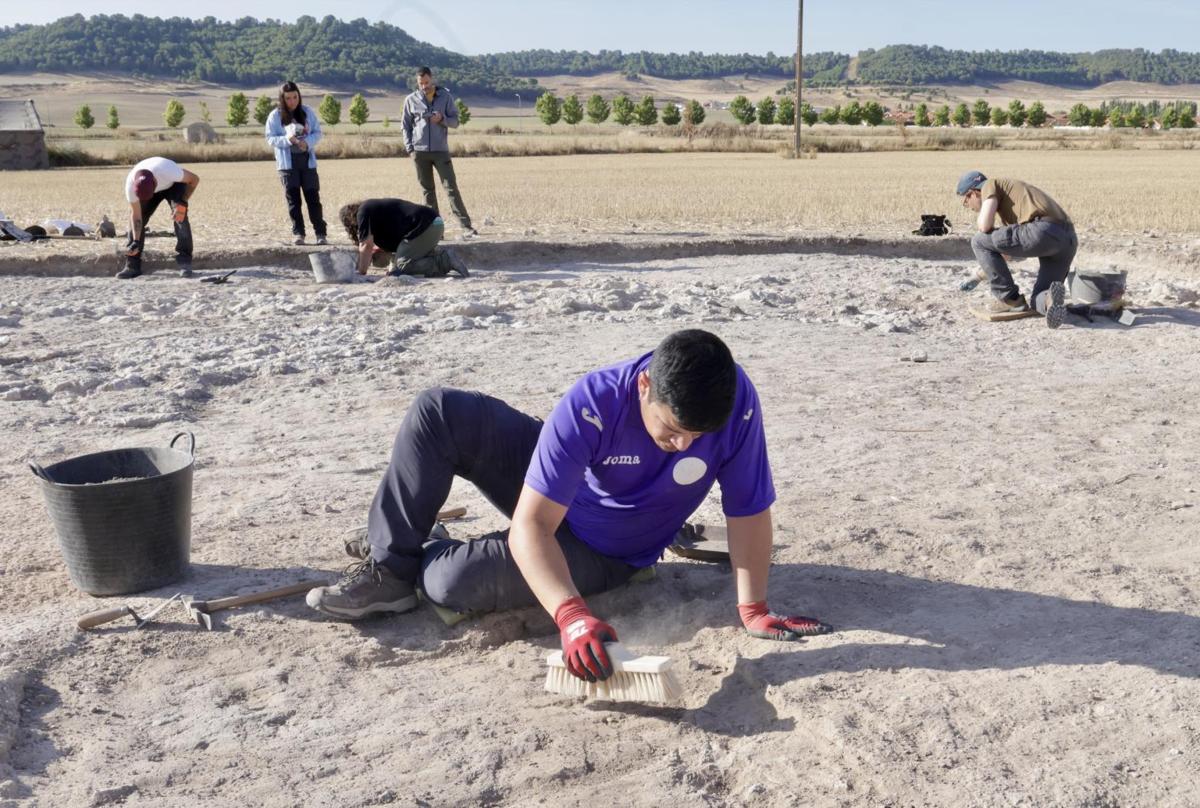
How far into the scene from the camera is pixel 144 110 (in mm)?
108125

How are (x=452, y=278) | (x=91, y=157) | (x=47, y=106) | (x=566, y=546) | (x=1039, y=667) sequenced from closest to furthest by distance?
(x=1039, y=667) < (x=566, y=546) < (x=452, y=278) < (x=91, y=157) < (x=47, y=106)

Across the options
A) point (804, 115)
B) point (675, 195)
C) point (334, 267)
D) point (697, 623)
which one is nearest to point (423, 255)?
point (334, 267)

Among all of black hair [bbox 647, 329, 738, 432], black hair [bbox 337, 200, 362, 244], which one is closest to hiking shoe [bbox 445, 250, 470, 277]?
black hair [bbox 337, 200, 362, 244]

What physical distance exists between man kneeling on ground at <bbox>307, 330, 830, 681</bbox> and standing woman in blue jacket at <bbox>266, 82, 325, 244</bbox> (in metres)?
8.29

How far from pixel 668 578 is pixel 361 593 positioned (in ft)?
3.46

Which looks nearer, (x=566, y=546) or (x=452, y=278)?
(x=566, y=546)

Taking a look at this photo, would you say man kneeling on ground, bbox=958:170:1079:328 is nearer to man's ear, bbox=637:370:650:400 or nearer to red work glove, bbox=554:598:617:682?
man's ear, bbox=637:370:650:400

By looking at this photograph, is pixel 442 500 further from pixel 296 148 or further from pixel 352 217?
pixel 296 148

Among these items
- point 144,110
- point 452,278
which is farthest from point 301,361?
point 144,110

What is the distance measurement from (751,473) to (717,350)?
0.61 meters

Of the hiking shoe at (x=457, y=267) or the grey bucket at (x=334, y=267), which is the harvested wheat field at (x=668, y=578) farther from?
the hiking shoe at (x=457, y=267)

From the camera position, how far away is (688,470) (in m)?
3.26

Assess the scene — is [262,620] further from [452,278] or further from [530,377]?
[452,278]

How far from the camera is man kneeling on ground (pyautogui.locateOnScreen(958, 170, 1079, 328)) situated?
8336mm
